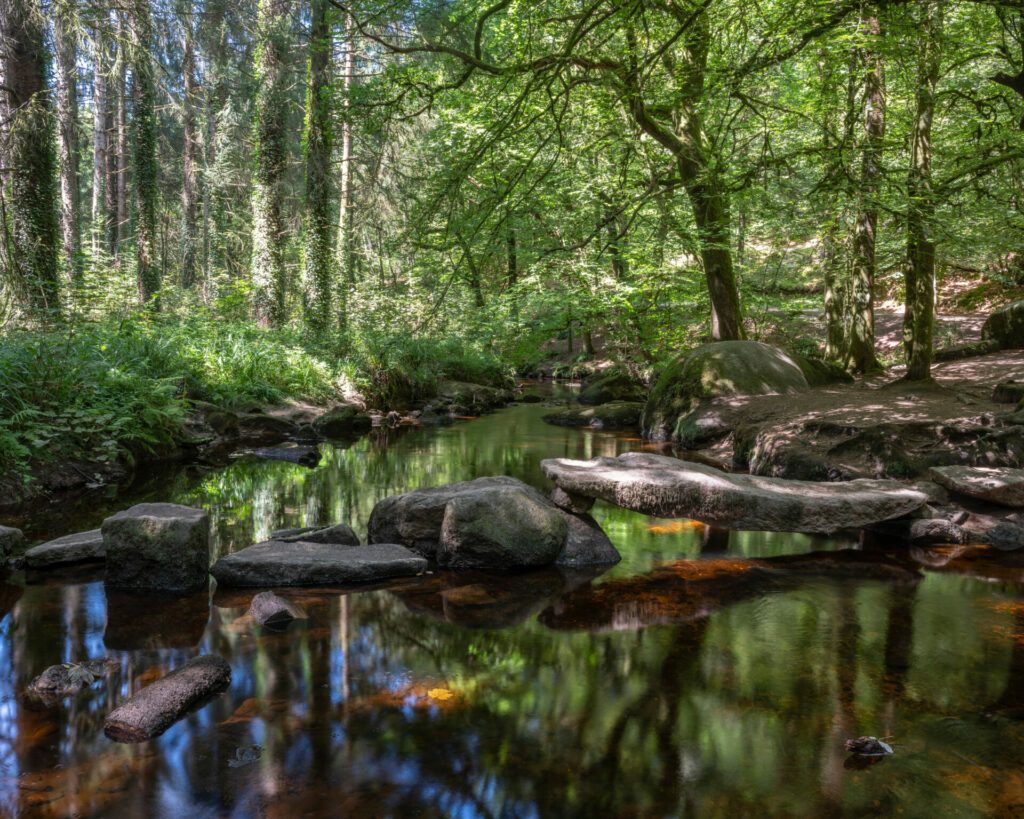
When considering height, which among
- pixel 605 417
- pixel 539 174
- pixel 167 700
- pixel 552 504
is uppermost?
pixel 539 174

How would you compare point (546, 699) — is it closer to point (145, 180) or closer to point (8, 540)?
point (8, 540)

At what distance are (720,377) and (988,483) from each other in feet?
17.6

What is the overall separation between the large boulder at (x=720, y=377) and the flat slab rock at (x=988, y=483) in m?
4.47

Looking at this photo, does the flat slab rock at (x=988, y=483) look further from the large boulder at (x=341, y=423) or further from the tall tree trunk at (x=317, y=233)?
the tall tree trunk at (x=317, y=233)

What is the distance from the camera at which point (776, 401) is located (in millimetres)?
10703

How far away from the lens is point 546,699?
3604 mm

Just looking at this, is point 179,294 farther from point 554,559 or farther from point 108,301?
point 554,559

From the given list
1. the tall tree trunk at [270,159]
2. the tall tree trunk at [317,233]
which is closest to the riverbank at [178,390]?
the tall tree trunk at [317,233]

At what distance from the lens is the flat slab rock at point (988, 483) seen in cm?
654

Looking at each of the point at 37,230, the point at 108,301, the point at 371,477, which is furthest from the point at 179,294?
the point at 371,477

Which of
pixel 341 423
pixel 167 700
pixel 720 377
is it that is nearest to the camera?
pixel 167 700

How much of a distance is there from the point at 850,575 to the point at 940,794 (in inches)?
120

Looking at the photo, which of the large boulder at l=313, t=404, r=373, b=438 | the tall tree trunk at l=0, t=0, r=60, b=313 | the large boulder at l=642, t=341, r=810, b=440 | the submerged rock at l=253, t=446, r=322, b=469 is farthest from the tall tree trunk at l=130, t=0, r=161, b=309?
the large boulder at l=642, t=341, r=810, b=440

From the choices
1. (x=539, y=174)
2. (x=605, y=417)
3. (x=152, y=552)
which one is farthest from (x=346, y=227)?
(x=152, y=552)
